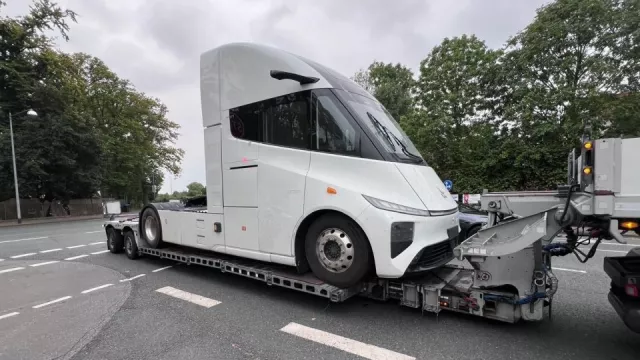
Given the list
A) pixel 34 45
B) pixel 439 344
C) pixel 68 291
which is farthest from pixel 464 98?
pixel 34 45

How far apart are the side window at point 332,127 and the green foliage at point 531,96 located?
15.1 metres

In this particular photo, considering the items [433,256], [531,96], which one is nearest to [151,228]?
[433,256]

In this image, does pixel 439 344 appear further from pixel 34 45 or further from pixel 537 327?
pixel 34 45

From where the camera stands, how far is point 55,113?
82.6 feet

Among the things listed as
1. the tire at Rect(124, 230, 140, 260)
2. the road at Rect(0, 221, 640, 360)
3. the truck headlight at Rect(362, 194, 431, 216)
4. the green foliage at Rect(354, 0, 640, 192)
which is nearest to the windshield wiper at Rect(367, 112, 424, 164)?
the truck headlight at Rect(362, 194, 431, 216)

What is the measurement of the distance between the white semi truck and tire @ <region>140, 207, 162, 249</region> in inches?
64.3

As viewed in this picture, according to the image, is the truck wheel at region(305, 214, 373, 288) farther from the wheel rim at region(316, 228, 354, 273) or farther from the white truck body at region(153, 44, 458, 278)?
the white truck body at region(153, 44, 458, 278)

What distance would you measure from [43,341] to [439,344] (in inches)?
168

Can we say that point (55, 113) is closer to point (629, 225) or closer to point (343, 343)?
point (343, 343)

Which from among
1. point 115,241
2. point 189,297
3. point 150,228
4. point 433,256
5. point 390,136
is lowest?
point 189,297

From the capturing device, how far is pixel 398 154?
3893mm

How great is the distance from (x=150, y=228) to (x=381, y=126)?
17.7 feet

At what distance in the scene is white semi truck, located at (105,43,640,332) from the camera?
293cm

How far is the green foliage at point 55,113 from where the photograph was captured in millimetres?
22906
